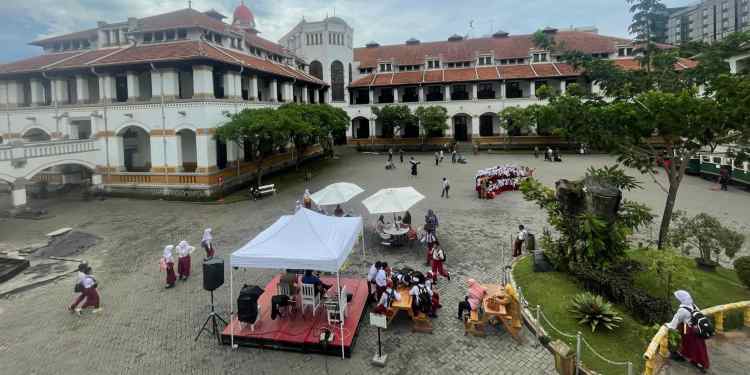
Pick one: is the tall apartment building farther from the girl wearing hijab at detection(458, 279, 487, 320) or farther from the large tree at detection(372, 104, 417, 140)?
the girl wearing hijab at detection(458, 279, 487, 320)

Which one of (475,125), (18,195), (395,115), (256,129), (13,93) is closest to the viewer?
(18,195)

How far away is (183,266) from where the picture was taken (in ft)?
44.9

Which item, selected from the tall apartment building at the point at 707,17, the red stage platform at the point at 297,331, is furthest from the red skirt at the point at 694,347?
the tall apartment building at the point at 707,17

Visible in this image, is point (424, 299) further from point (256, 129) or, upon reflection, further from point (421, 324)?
point (256, 129)

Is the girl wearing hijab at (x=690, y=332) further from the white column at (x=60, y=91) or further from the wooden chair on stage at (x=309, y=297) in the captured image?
the white column at (x=60, y=91)

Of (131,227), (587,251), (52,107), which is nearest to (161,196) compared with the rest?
(131,227)

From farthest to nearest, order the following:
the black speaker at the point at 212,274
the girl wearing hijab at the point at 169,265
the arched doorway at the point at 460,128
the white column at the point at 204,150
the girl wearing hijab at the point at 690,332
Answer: the arched doorway at the point at 460,128, the white column at the point at 204,150, the girl wearing hijab at the point at 169,265, the black speaker at the point at 212,274, the girl wearing hijab at the point at 690,332

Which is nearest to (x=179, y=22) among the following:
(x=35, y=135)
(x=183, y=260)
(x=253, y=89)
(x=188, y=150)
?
(x=253, y=89)

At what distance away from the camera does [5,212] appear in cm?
2381

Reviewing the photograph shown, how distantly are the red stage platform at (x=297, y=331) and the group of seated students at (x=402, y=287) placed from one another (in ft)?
2.52

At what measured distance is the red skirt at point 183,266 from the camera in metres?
13.6

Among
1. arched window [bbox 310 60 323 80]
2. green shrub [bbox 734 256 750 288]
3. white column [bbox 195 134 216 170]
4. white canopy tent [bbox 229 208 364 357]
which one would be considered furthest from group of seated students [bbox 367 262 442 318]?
arched window [bbox 310 60 323 80]

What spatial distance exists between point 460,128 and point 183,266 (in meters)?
44.9

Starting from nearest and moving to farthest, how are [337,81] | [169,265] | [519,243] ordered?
[169,265], [519,243], [337,81]
